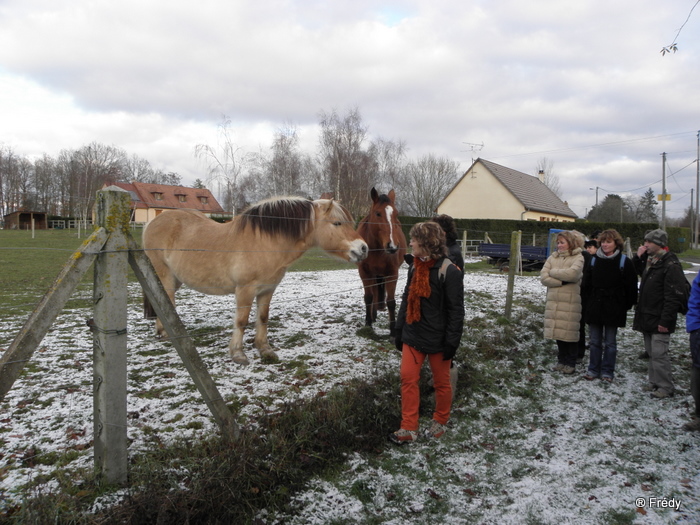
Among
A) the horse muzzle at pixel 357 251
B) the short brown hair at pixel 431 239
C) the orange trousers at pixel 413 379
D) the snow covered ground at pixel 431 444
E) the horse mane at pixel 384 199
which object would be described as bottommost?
the snow covered ground at pixel 431 444

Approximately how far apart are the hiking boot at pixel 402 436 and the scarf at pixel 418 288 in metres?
0.93

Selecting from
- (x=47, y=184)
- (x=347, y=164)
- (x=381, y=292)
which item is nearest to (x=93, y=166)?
(x=47, y=184)

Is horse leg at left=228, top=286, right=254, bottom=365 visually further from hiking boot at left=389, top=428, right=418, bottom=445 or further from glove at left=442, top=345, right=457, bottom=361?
glove at left=442, top=345, right=457, bottom=361

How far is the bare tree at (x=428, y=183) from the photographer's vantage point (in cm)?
4494

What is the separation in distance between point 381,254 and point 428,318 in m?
2.73

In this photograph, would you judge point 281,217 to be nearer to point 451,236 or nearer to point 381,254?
point 381,254

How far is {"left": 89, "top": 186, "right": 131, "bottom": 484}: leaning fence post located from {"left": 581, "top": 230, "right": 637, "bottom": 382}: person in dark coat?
5.08 m

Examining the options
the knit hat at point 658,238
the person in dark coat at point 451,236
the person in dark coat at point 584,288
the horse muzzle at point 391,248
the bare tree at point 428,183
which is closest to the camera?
the person in dark coat at point 451,236

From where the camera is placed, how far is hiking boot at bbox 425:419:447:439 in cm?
345

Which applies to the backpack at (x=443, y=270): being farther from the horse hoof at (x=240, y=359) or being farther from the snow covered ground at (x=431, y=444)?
the horse hoof at (x=240, y=359)

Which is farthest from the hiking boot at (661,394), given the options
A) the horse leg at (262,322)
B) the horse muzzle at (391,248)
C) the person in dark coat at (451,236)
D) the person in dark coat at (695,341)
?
the horse leg at (262,322)

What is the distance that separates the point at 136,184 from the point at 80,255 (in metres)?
51.0

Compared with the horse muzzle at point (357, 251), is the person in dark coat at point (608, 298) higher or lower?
lower

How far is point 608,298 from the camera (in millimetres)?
4859
